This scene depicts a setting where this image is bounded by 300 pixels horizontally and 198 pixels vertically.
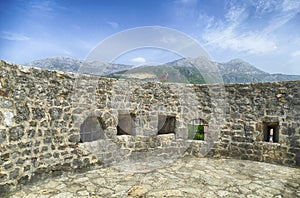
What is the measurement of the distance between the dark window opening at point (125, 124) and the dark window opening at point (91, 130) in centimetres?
87

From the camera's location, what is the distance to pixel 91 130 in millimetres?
5289

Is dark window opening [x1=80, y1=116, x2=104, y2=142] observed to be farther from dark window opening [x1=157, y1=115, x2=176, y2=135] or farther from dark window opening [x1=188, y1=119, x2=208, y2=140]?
dark window opening [x1=188, y1=119, x2=208, y2=140]

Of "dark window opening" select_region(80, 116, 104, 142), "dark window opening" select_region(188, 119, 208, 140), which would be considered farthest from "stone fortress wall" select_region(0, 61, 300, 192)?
"dark window opening" select_region(188, 119, 208, 140)

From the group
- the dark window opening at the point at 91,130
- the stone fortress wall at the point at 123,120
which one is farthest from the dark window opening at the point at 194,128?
the dark window opening at the point at 91,130

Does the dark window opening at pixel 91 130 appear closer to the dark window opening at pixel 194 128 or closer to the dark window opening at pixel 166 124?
the dark window opening at pixel 166 124

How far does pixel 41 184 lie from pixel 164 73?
25.2 feet

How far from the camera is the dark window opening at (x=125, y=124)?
241 inches

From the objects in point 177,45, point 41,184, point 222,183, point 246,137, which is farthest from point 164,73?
point 41,184

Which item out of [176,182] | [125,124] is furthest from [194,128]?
[176,182]

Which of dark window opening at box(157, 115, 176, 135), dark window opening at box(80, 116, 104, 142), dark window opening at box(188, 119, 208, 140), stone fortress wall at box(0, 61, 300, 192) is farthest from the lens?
dark window opening at box(188, 119, 208, 140)

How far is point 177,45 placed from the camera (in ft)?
22.4

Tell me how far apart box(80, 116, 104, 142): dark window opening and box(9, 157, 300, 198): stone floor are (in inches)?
31.9

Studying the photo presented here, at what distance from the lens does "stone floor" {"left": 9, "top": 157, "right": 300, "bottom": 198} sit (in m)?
3.76

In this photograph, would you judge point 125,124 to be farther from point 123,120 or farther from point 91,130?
point 91,130
